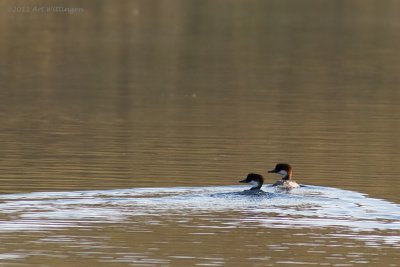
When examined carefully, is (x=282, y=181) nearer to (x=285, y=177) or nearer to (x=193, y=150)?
(x=285, y=177)

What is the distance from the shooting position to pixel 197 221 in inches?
645

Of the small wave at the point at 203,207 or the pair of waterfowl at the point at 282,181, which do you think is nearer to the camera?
the small wave at the point at 203,207

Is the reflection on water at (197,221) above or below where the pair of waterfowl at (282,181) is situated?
below

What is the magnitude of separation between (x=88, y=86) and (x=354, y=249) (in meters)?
21.9

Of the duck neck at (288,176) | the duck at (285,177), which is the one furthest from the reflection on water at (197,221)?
the duck neck at (288,176)

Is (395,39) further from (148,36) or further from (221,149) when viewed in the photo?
(221,149)

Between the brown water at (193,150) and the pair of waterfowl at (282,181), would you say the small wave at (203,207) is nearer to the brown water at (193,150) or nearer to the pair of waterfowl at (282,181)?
the brown water at (193,150)

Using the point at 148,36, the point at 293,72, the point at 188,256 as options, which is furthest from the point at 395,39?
the point at 188,256

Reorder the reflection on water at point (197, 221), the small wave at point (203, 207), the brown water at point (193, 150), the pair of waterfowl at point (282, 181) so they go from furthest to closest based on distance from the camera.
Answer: the pair of waterfowl at point (282, 181) → the small wave at point (203, 207) → the brown water at point (193, 150) → the reflection on water at point (197, 221)

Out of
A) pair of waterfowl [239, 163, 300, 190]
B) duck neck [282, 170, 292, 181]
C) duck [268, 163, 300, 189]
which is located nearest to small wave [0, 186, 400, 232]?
pair of waterfowl [239, 163, 300, 190]

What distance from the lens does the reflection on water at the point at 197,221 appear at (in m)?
14.6

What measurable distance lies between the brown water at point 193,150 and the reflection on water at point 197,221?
0.09 ft

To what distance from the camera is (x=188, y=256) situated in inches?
565

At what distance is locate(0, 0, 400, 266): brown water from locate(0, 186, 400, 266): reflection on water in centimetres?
3
